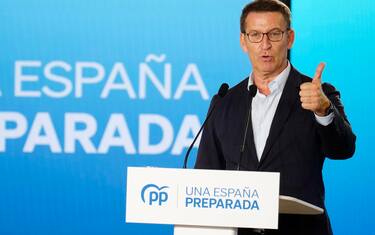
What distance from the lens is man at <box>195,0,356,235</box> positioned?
8.78 ft

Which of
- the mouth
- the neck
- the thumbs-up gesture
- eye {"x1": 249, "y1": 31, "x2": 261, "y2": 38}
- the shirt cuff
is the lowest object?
the shirt cuff

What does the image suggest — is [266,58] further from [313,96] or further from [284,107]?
[313,96]

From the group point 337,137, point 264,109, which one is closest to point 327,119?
point 337,137

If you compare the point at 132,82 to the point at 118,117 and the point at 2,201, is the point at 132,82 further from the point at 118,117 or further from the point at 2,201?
the point at 2,201

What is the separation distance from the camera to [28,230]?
461 cm

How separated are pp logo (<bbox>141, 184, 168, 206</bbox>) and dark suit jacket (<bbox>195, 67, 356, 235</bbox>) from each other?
0.54m

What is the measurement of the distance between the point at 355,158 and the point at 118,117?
128 centimetres

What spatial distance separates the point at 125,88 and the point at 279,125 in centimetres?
183

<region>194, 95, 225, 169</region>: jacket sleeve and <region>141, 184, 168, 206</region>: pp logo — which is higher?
<region>194, 95, 225, 169</region>: jacket sleeve

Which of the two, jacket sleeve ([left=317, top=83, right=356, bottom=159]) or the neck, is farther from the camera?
the neck

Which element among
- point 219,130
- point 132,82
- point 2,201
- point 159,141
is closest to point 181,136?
point 159,141

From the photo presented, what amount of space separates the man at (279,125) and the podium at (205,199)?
299 mm

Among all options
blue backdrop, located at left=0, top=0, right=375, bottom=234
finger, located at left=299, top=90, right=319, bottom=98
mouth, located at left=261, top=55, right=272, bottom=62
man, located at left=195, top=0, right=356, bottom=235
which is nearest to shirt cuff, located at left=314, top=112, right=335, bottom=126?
man, located at left=195, top=0, right=356, bottom=235

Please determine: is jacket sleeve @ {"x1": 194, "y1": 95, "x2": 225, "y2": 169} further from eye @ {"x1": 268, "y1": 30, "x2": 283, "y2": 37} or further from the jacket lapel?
eye @ {"x1": 268, "y1": 30, "x2": 283, "y2": 37}
